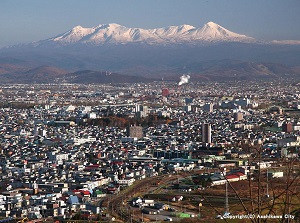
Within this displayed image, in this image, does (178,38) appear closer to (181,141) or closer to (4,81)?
(4,81)

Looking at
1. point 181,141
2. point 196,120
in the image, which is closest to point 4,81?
point 196,120

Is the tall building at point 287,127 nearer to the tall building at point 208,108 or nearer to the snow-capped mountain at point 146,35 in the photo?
the tall building at point 208,108

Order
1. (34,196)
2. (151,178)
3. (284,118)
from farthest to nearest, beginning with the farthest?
(284,118) < (151,178) < (34,196)

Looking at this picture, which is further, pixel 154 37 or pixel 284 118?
pixel 154 37

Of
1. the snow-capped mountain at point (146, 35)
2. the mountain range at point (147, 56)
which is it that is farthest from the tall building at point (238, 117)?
the snow-capped mountain at point (146, 35)

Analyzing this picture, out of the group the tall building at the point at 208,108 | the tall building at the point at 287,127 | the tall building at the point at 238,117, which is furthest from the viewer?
the tall building at the point at 208,108

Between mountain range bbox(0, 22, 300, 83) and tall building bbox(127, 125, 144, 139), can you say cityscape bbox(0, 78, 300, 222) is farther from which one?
mountain range bbox(0, 22, 300, 83)

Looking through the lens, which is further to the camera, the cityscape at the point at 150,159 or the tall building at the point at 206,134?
the tall building at the point at 206,134

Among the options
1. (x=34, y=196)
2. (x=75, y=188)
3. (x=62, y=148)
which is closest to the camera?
(x=34, y=196)
